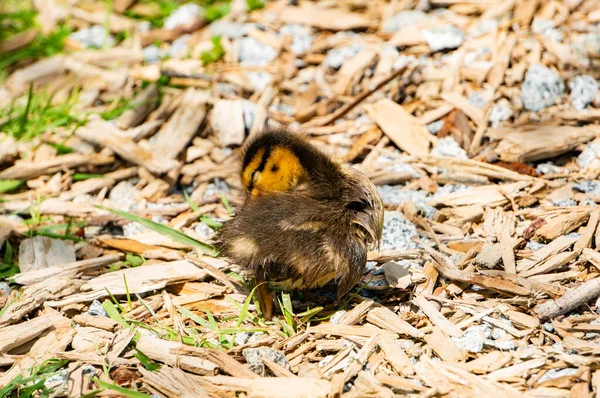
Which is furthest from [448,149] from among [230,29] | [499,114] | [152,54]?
[152,54]

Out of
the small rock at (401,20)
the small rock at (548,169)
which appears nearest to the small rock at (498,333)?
the small rock at (548,169)

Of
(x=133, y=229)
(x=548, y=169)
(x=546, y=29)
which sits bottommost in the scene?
(x=133, y=229)

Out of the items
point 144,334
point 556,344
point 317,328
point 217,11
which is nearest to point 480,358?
point 556,344

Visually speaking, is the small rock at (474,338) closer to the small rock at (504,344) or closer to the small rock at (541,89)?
the small rock at (504,344)

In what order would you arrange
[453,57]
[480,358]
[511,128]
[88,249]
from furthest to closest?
[453,57] → [511,128] → [88,249] → [480,358]

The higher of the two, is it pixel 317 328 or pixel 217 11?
pixel 217 11

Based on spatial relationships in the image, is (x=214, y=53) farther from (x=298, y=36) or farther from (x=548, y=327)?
(x=548, y=327)

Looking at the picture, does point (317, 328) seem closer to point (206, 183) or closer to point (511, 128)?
point (206, 183)
